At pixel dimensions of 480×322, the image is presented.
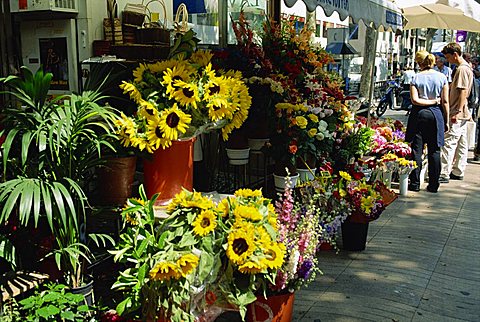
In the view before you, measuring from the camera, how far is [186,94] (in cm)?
300

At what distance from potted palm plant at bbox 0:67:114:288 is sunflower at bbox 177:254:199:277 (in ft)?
1.93

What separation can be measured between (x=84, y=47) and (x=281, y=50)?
237cm

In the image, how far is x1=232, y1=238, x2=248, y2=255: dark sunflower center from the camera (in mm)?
2641

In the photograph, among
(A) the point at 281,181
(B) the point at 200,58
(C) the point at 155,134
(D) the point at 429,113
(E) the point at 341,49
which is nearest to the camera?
(C) the point at 155,134

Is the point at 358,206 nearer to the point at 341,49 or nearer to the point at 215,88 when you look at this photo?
the point at 215,88

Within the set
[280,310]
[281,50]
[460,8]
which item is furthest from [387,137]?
[280,310]

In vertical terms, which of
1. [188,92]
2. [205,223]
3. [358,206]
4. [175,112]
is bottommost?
[358,206]

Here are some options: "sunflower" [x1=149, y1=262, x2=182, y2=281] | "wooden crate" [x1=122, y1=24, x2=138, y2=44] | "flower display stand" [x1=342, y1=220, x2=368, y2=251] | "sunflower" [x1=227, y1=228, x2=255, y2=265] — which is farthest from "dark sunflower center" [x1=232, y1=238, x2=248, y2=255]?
"wooden crate" [x1=122, y1=24, x2=138, y2=44]

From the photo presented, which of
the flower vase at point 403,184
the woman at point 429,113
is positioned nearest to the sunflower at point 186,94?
the flower vase at point 403,184

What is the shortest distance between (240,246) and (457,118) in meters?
5.88

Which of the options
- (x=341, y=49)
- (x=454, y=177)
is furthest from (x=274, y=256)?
(x=341, y=49)

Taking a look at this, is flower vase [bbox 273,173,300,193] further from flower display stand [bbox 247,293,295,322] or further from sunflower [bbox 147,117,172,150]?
sunflower [bbox 147,117,172,150]

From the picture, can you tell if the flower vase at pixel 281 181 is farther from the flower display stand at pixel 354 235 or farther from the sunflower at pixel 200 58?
the sunflower at pixel 200 58

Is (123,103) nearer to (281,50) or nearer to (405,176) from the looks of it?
(281,50)
